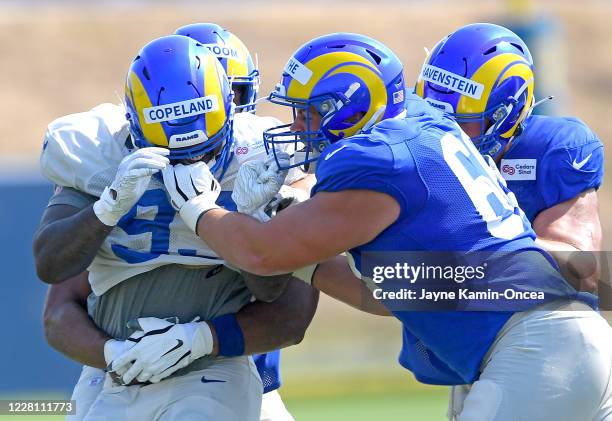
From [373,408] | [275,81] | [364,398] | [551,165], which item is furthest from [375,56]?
[275,81]

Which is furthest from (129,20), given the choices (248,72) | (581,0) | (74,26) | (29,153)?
(248,72)

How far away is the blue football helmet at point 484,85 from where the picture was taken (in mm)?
4738

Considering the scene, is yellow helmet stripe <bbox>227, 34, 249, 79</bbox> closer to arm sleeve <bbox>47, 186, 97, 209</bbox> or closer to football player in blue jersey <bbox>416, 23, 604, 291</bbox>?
football player in blue jersey <bbox>416, 23, 604, 291</bbox>

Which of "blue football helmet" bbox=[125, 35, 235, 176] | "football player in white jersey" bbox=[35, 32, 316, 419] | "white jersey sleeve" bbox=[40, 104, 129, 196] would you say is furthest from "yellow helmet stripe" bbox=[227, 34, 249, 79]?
"blue football helmet" bbox=[125, 35, 235, 176]

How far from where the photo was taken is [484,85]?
4.75 meters

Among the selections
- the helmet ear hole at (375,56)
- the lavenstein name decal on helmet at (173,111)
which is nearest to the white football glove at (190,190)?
the lavenstein name decal on helmet at (173,111)

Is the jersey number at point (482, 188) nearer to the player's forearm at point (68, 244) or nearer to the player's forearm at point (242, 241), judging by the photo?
the player's forearm at point (242, 241)

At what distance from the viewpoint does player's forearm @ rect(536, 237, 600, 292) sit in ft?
14.5

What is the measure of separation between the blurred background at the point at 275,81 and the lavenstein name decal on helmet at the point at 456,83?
3564mm

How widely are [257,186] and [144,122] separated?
465 mm

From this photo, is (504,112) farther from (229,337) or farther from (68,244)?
(68,244)

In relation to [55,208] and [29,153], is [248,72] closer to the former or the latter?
[55,208]

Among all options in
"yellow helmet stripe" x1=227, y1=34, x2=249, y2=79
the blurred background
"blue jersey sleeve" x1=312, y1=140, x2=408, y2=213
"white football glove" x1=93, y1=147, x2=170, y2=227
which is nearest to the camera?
"blue jersey sleeve" x1=312, y1=140, x2=408, y2=213

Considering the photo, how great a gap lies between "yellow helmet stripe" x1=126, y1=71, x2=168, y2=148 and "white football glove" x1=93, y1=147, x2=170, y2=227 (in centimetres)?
8
